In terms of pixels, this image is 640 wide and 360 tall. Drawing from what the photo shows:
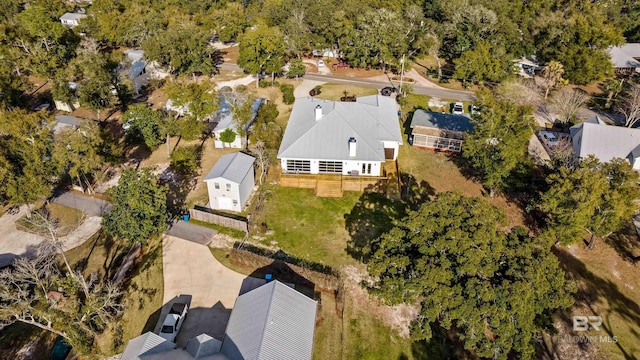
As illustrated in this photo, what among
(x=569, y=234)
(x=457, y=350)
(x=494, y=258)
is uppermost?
(x=494, y=258)

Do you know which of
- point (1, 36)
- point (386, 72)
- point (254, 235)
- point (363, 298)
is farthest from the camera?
point (386, 72)

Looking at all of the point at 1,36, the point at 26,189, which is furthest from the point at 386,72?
the point at 1,36

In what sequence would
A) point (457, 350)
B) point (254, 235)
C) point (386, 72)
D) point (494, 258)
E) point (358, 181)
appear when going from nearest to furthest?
1. point (494, 258)
2. point (457, 350)
3. point (254, 235)
4. point (358, 181)
5. point (386, 72)

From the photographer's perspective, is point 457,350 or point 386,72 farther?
point 386,72

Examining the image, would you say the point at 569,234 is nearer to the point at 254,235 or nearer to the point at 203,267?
the point at 254,235

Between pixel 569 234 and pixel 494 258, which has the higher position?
pixel 494 258

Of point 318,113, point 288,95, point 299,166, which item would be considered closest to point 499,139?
point 318,113
